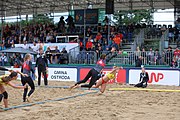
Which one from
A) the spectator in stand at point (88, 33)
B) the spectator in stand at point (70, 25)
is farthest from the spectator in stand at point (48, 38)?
the spectator in stand at point (88, 33)

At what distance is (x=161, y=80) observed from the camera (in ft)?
60.6

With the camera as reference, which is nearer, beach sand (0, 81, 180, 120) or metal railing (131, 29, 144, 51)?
beach sand (0, 81, 180, 120)

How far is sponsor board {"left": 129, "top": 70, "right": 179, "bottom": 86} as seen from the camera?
18.2 meters

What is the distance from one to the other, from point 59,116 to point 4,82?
2.09 metres

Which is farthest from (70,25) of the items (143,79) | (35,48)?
(143,79)

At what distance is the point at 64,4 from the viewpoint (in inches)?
1420

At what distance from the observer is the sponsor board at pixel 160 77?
717 inches

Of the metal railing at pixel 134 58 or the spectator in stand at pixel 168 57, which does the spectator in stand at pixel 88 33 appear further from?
the spectator in stand at pixel 168 57

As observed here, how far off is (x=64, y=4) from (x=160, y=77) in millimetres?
19846

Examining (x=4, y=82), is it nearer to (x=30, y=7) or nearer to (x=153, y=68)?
(x=153, y=68)

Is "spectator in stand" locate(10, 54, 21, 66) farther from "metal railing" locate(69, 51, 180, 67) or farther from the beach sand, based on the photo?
the beach sand

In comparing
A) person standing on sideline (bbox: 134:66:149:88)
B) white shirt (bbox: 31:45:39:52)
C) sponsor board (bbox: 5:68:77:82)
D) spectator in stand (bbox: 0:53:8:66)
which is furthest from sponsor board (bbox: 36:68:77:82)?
spectator in stand (bbox: 0:53:8:66)

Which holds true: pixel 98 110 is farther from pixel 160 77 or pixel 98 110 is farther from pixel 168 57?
pixel 168 57

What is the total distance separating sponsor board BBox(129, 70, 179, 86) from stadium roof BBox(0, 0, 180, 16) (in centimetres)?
1487
